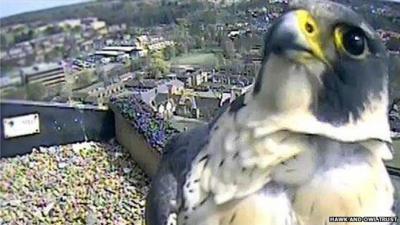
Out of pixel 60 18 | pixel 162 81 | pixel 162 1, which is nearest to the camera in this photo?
pixel 60 18

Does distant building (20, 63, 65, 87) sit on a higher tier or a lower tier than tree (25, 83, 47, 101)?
higher

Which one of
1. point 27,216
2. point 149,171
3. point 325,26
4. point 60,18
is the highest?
point 325,26

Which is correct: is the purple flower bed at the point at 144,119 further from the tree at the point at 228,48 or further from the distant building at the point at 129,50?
the tree at the point at 228,48

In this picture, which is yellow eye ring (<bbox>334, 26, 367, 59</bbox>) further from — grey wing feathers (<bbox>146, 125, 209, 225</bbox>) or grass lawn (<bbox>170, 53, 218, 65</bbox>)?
grass lawn (<bbox>170, 53, 218, 65</bbox>)

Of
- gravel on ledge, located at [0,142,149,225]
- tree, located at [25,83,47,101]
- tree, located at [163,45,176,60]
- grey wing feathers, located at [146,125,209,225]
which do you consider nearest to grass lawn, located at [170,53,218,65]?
tree, located at [163,45,176,60]

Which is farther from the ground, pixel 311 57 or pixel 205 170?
pixel 311 57

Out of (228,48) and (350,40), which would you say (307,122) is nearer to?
(350,40)

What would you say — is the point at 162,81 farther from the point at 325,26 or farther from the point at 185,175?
the point at 325,26

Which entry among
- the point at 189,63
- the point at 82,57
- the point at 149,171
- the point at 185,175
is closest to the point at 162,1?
the point at 189,63
